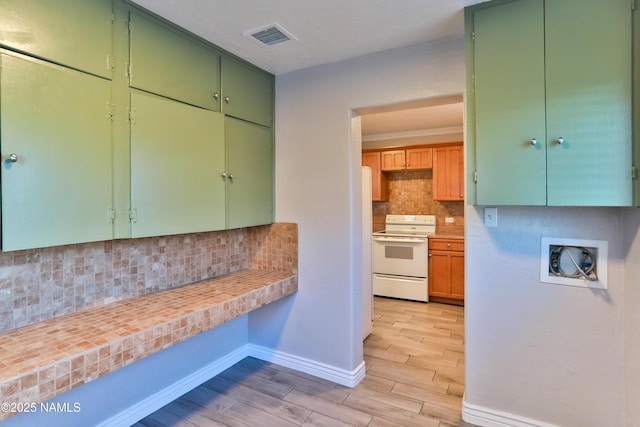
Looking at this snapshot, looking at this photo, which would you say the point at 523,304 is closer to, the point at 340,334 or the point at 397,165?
the point at 340,334

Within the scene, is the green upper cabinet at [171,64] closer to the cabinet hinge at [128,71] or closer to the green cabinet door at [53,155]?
the cabinet hinge at [128,71]

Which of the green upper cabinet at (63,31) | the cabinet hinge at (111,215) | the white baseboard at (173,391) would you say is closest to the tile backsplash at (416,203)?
the white baseboard at (173,391)

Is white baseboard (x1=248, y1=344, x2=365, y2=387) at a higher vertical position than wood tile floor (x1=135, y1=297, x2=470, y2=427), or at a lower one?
higher

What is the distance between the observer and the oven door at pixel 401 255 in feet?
15.2

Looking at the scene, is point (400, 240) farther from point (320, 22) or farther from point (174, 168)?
point (174, 168)

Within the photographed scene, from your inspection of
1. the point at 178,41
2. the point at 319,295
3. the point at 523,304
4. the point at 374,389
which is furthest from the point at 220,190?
→ the point at 523,304

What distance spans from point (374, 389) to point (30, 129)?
8.55 ft

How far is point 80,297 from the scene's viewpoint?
1.91 metres

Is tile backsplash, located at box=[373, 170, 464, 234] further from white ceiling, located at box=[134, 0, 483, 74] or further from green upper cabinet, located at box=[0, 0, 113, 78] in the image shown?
green upper cabinet, located at box=[0, 0, 113, 78]

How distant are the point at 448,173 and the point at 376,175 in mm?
1092

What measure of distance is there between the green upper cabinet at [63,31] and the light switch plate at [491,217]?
226 cm

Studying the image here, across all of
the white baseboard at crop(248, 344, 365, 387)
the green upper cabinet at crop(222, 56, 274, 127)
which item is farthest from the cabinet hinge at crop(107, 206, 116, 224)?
the white baseboard at crop(248, 344, 365, 387)

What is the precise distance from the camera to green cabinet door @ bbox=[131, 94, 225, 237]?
1.90 m

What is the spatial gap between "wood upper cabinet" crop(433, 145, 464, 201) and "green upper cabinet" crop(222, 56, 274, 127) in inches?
116
